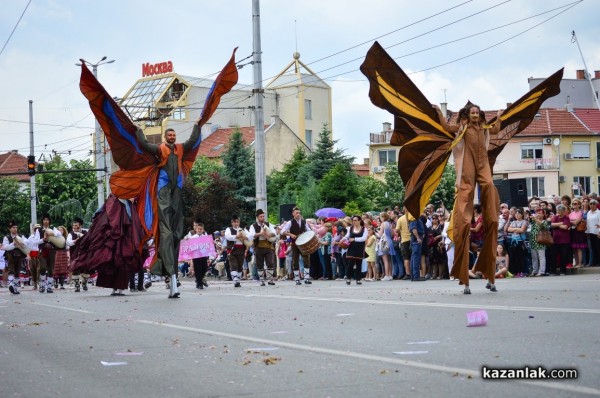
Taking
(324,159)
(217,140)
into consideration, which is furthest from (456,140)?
(217,140)

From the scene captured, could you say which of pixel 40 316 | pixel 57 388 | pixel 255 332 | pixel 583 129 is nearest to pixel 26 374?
pixel 57 388

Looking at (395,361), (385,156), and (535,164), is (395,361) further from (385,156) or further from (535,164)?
(385,156)

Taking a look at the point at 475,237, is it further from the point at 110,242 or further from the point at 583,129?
the point at 583,129

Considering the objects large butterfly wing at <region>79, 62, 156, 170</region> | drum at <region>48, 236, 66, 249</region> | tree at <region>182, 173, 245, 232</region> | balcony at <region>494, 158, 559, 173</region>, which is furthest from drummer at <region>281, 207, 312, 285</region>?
balcony at <region>494, 158, 559, 173</region>

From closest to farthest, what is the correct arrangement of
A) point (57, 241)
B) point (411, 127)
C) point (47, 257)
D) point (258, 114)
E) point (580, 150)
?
point (411, 127)
point (47, 257)
point (57, 241)
point (258, 114)
point (580, 150)

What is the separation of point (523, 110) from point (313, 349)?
860 centimetres

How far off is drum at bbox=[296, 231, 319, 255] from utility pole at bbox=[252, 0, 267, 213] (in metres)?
10.4

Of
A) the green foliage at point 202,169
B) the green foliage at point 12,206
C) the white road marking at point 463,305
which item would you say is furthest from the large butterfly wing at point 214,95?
the green foliage at point 12,206

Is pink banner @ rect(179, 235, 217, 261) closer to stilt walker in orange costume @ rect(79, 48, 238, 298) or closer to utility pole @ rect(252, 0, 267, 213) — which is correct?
stilt walker in orange costume @ rect(79, 48, 238, 298)

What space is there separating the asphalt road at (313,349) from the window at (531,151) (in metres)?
74.7

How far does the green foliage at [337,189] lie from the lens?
203 ft

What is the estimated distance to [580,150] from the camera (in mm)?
88688

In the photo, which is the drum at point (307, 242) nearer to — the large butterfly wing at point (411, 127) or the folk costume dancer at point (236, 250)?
the folk costume dancer at point (236, 250)

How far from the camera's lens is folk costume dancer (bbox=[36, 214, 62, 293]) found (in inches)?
1118
